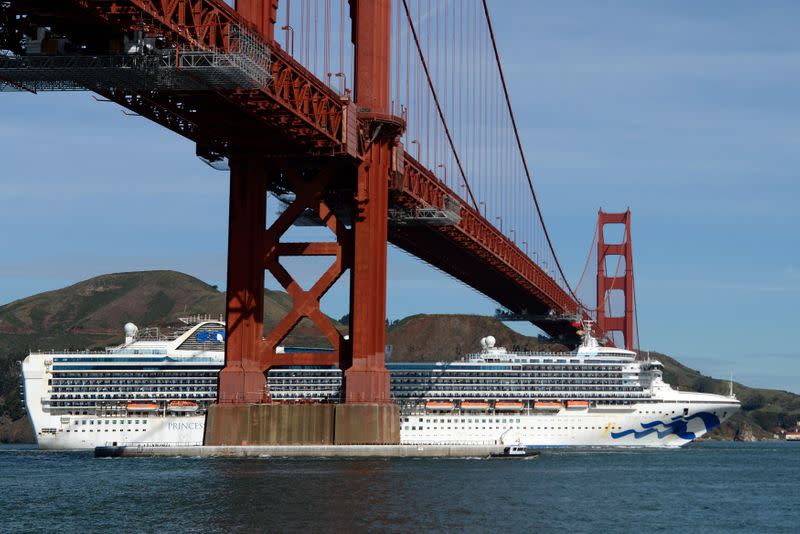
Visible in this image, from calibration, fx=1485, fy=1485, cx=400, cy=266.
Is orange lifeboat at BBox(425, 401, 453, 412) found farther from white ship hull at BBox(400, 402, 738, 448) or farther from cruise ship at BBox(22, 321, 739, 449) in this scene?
white ship hull at BBox(400, 402, 738, 448)

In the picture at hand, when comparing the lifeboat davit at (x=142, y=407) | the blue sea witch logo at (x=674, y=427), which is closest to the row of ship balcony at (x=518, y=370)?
the blue sea witch logo at (x=674, y=427)

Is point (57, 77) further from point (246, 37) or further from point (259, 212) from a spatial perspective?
point (259, 212)

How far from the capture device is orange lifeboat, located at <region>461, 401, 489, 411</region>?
222 ft

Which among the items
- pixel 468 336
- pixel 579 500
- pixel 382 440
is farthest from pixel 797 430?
pixel 579 500

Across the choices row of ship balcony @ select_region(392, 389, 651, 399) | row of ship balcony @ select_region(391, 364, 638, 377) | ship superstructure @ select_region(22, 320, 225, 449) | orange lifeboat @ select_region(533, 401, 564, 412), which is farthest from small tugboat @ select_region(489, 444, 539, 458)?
ship superstructure @ select_region(22, 320, 225, 449)

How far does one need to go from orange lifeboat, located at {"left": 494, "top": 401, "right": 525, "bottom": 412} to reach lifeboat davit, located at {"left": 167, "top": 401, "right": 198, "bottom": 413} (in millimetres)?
13802

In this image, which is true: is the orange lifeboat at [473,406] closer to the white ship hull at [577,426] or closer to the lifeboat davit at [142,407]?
the white ship hull at [577,426]

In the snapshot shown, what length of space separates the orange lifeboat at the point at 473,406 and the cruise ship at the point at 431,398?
65 millimetres

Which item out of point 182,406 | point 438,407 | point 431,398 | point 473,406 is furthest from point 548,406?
point 182,406

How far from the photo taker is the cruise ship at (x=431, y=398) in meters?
66.8

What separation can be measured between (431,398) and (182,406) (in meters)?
11.4

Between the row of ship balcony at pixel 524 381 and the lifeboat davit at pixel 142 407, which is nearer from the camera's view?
the lifeboat davit at pixel 142 407

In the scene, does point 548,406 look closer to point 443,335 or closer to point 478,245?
point 478,245

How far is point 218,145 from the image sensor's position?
149 feet
